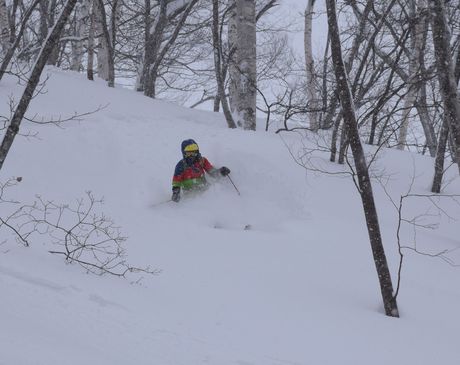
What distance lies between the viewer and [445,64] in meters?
4.25

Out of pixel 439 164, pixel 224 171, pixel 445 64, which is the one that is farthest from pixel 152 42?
pixel 445 64

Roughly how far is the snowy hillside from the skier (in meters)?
0.19

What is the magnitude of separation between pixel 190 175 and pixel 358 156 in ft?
11.5

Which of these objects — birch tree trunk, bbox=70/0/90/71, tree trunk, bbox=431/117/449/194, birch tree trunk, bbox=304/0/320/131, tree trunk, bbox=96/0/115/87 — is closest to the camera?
tree trunk, bbox=431/117/449/194

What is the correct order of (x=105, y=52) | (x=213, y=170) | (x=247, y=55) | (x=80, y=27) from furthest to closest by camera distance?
1. (x=105, y=52)
2. (x=80, y=27)
3. (x=247, y=55)
4. (x=213, y=170)

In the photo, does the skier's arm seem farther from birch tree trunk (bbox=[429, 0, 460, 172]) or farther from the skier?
birch tree trunk (bbox=[429, 0, 460, 172])

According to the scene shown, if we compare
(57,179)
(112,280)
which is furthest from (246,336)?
(57,179)

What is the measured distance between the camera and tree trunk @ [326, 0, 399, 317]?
14.5ft

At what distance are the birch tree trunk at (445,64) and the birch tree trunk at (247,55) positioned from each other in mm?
5708

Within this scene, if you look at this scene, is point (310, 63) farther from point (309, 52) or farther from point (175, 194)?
point (175, 194)

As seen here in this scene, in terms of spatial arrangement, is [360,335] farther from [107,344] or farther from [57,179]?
[57,179]

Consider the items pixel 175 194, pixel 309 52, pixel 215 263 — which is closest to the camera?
pixel 215 263

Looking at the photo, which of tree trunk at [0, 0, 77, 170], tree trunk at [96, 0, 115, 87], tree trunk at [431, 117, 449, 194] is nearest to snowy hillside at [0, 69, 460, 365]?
tree trunk at [431, 117, 449, 194]

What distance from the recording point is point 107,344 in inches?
131
